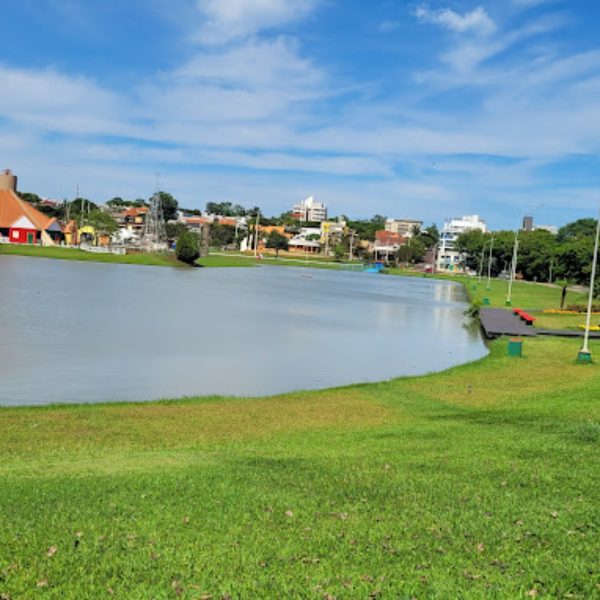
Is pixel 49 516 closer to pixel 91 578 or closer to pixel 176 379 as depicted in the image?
pixel 91 578

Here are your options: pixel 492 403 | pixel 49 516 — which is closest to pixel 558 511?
pixel 49 516

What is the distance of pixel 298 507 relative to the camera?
7742 mm

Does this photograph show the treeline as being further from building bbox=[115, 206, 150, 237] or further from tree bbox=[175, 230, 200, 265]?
building bbox=[115, 206, 150, 237]

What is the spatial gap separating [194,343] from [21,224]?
97.1 m

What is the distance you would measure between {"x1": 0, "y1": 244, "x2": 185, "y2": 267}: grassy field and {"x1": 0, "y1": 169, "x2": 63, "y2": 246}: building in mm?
12778

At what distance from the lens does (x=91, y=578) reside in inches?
226

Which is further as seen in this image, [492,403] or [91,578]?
[492,403]

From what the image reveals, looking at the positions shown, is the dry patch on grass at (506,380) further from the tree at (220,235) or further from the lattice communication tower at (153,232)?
the tree at (220,235)

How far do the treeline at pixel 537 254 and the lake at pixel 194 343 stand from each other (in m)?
50.9

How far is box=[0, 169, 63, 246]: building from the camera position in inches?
4532

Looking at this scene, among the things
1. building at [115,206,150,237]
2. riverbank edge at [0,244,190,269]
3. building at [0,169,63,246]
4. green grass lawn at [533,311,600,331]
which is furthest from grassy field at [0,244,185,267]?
building at [115,206,150,237]

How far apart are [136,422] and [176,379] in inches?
259

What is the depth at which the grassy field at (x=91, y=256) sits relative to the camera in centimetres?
9525

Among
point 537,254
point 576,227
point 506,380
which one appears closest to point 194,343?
point 506,380
